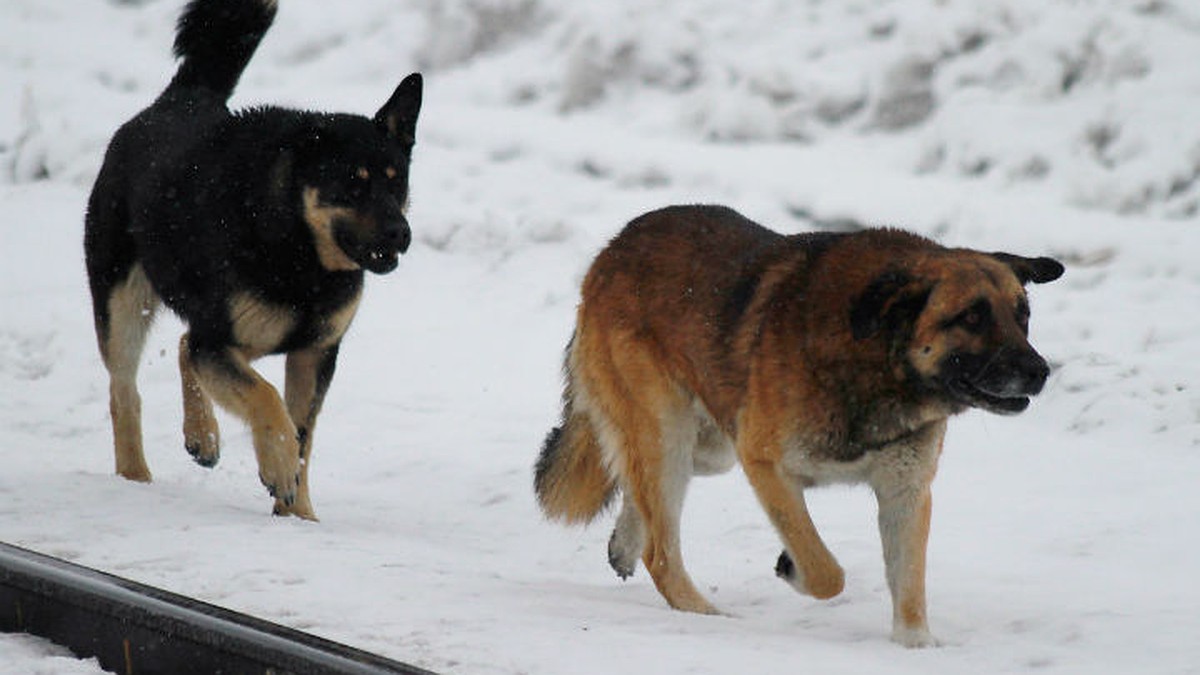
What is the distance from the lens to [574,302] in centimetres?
1084

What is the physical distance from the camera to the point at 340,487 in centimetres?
838

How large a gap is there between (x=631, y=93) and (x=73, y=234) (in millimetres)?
4831

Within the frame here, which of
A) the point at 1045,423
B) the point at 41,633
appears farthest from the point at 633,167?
the point at 41,633

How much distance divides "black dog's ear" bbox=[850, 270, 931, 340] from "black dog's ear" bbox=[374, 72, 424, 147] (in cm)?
288

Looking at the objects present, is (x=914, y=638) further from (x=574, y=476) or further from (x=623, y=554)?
(x=574, y=476)

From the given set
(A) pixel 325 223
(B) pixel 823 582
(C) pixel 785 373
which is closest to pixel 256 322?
(A) pixel 325 223

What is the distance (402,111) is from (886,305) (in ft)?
9.91

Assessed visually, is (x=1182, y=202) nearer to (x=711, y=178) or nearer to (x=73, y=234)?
(x=711, y=178)

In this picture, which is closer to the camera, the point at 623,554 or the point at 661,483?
the point at 661,483

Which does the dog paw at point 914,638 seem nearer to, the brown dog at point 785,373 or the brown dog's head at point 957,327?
the brown dog at point 785,373

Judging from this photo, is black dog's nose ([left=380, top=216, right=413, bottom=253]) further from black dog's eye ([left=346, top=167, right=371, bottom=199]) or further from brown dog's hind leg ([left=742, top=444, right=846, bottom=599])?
brown dog's hind leg ([left=742, top=444, right=846, bottom=599])

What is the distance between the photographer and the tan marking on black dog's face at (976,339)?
16.8ft

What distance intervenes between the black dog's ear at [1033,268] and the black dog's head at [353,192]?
2.68m

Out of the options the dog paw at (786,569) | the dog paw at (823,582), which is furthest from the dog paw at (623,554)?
the dog paw at (823,582)
